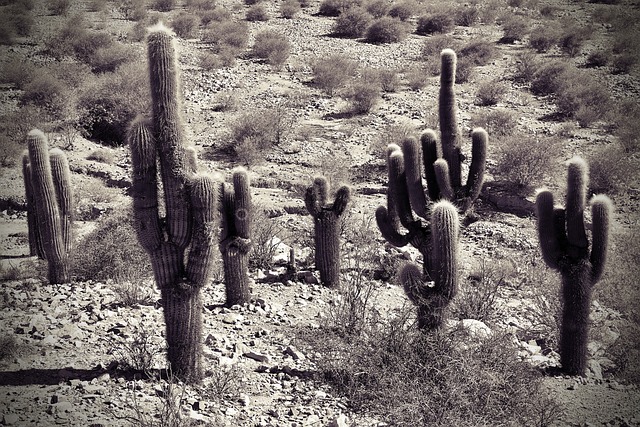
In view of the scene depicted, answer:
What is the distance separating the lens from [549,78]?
22734 mm

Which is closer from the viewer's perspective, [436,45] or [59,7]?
[436,45]

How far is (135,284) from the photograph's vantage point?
29.7ft

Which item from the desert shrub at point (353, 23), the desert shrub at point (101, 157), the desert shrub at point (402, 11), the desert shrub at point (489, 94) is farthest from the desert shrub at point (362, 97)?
the desert shrub at point (402, 11)

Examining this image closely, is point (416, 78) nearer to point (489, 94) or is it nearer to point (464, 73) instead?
point (464, 73)

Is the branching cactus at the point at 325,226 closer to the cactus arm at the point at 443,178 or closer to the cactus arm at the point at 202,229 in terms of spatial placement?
the cactus arm at the point at 443,178

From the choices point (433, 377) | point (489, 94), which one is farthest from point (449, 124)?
point (489, 94)

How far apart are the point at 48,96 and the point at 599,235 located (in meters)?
16.7

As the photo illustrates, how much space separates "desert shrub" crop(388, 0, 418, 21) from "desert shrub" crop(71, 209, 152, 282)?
2457 cm

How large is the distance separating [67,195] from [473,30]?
24793 millimetres

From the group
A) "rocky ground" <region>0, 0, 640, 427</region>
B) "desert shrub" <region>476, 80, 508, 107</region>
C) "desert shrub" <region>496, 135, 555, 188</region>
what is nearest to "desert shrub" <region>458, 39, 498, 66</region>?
"desert shrub" <region>476, 80, 508, 107</region>

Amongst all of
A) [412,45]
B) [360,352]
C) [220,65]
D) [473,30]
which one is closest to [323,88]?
[220,65]

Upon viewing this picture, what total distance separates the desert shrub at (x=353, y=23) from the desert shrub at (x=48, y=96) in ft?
45.1

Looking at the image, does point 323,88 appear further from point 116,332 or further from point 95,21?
point 116,332

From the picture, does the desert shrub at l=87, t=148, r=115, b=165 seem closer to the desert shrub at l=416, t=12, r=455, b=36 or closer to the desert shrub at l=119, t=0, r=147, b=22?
the desert shrub at l=119, t=0, r=147, b=22
